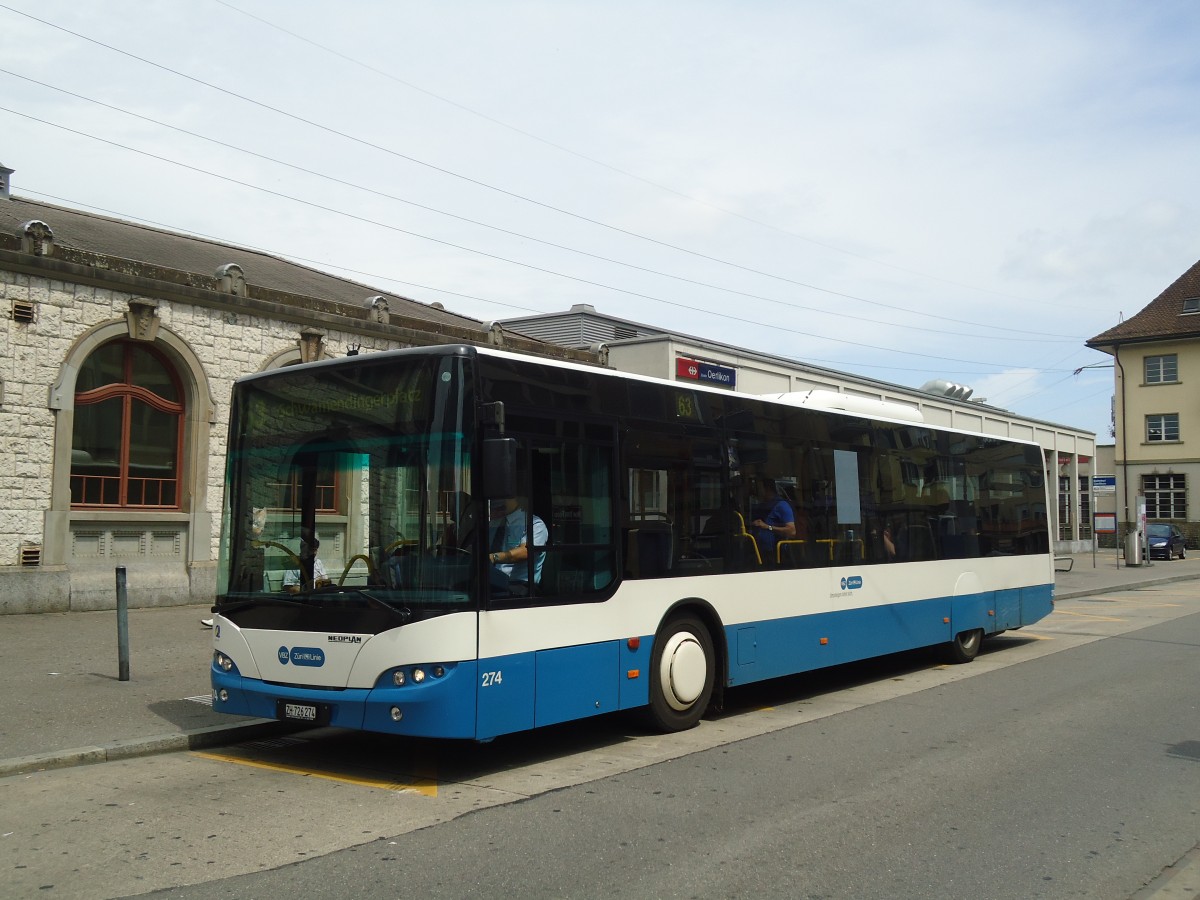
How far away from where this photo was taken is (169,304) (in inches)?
690

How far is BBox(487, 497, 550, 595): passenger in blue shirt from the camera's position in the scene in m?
7.20

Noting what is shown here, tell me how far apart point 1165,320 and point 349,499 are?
66.1m

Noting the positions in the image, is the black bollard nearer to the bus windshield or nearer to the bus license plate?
the bus windshield

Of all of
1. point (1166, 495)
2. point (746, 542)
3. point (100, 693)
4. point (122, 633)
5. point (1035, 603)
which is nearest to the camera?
point (746, 542)

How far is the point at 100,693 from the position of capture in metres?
9.80

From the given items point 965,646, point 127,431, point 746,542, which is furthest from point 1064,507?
point 746,542

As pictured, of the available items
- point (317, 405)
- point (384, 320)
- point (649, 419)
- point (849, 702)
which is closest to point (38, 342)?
point (384, 320)

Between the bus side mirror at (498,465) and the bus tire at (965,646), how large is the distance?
825cm

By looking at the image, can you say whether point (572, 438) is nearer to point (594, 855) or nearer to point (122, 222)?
point (594, 855)

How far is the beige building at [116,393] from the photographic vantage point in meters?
15.8

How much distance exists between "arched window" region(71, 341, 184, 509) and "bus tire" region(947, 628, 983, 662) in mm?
12268

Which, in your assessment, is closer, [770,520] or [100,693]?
[100,693]

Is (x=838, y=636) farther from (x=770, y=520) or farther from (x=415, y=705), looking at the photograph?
(x=415, y=705)

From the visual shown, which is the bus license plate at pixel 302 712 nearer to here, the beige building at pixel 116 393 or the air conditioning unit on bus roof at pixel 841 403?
the air conditioning unit on bus roof at pixel 841 403
